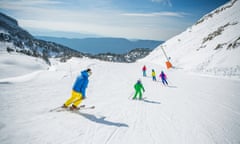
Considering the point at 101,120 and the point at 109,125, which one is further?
the point at 101,120

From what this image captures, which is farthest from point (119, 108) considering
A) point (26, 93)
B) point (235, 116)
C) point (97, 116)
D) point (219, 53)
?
point (219, 53)

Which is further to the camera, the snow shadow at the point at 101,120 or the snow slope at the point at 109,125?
the snow shadow at the point at 101,120

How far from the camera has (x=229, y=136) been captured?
6.09 m

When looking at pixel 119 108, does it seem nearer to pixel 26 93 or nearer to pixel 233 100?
pixel 26 93

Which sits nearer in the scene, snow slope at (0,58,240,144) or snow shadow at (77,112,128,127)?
snow slope at (0,58,240,144)

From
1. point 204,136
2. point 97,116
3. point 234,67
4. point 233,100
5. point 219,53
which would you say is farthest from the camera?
point 219,53

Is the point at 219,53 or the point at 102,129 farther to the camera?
the point at 219,53

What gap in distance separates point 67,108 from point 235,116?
866 cm

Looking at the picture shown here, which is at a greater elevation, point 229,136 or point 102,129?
point 102,129

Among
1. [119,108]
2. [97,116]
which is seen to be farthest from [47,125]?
[119,108]

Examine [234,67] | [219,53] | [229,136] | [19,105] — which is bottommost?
[229,136]

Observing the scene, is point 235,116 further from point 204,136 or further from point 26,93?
point 26,93

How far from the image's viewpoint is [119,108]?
27.0ft

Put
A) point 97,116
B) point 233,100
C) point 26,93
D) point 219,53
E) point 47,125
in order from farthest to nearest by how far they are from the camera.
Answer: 1. point 219,53
2. point 233,100
3. point 26,93
4. point 97,116
5. point 47,125
